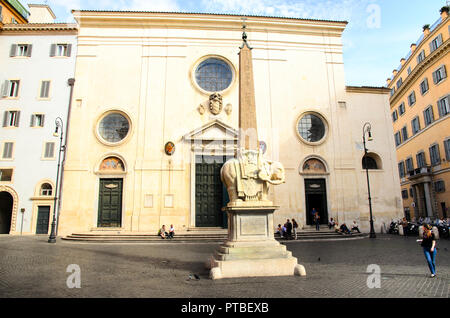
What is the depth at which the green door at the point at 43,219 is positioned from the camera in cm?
2019

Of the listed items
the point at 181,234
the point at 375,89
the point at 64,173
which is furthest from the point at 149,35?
the point at 375,89

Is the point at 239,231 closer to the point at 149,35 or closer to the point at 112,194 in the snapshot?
the point at 112,194

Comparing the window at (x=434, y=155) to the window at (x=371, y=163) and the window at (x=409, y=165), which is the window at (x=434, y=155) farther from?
the window at (x=371, y=163)

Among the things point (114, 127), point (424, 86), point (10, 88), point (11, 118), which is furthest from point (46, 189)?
point (424, 86)

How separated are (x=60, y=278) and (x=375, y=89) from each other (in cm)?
2399

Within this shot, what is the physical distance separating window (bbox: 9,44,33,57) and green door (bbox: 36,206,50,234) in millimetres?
11731

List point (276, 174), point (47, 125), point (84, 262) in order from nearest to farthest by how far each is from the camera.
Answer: point (276, 174)
point (84, 262)
point (47, 125)

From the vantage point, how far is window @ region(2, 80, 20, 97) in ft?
71.8

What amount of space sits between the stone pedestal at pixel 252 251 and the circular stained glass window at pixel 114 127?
15834mm

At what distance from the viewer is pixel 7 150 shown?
68.3 feet

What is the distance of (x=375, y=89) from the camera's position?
23.4 meters

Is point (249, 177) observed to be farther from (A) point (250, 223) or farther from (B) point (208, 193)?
(B) point (208, 193)

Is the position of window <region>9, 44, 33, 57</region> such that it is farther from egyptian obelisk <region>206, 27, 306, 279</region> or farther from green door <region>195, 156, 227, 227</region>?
egyptian obelisk <region>206, 27, 306, 279</region>

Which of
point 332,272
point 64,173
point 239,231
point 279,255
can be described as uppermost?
point 64,173
